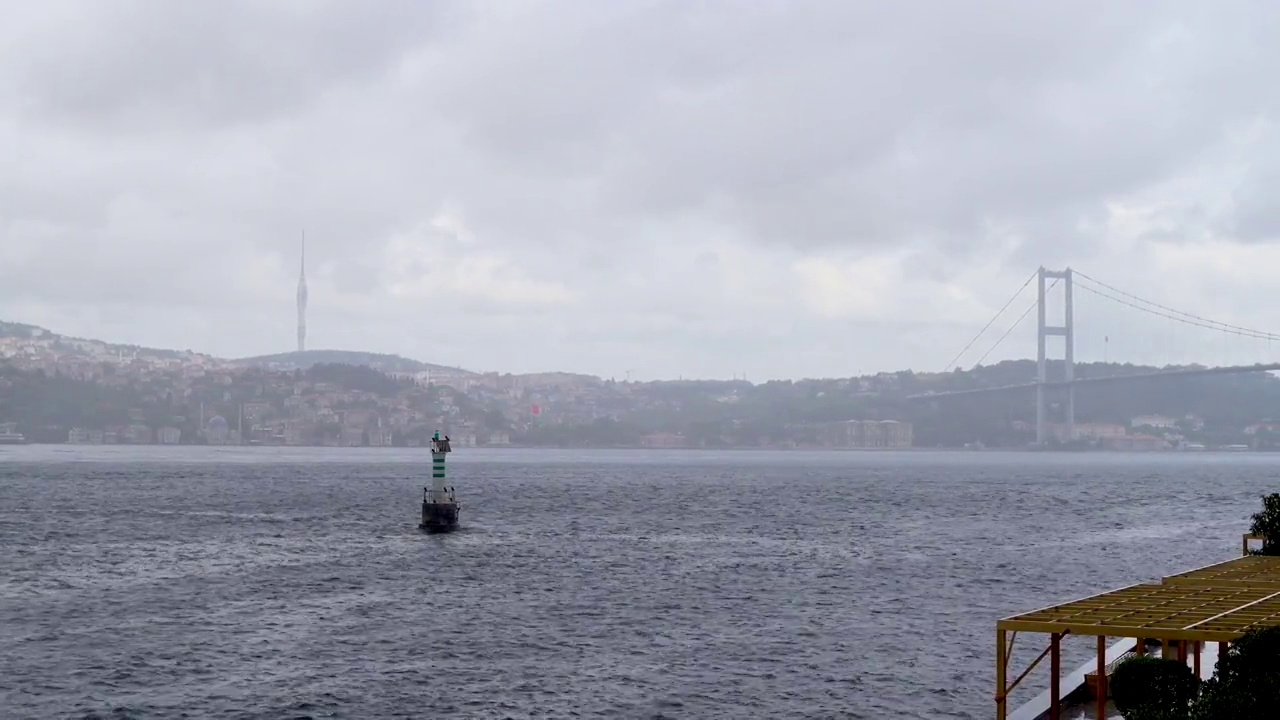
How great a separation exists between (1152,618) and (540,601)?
21404 mm

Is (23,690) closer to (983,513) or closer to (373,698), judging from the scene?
(373,698)

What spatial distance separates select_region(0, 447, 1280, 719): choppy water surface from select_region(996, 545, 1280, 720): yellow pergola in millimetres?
4470

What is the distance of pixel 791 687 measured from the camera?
2483cm

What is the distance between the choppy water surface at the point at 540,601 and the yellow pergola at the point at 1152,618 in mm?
4470

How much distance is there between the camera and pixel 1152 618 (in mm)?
16625

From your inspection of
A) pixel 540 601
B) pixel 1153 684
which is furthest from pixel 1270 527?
pixel 540 601

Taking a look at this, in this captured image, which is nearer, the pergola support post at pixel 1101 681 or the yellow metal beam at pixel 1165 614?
the yellow metal beam at pixel 1165 614

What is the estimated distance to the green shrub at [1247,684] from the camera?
45.4 feet

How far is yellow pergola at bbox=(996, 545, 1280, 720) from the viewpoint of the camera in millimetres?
15617

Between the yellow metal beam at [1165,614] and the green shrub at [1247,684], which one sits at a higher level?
the yellow metal beam at [1165,614]

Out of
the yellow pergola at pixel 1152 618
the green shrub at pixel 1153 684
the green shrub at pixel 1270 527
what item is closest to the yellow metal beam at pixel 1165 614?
the yellow pergola at pixel 1152 618

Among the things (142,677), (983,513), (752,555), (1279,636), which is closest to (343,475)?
(983,513)

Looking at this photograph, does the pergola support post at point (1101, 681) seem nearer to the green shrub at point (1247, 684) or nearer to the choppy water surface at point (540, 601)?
the green shrub at point (1247, 684)

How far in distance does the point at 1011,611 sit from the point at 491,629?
12623 mm
